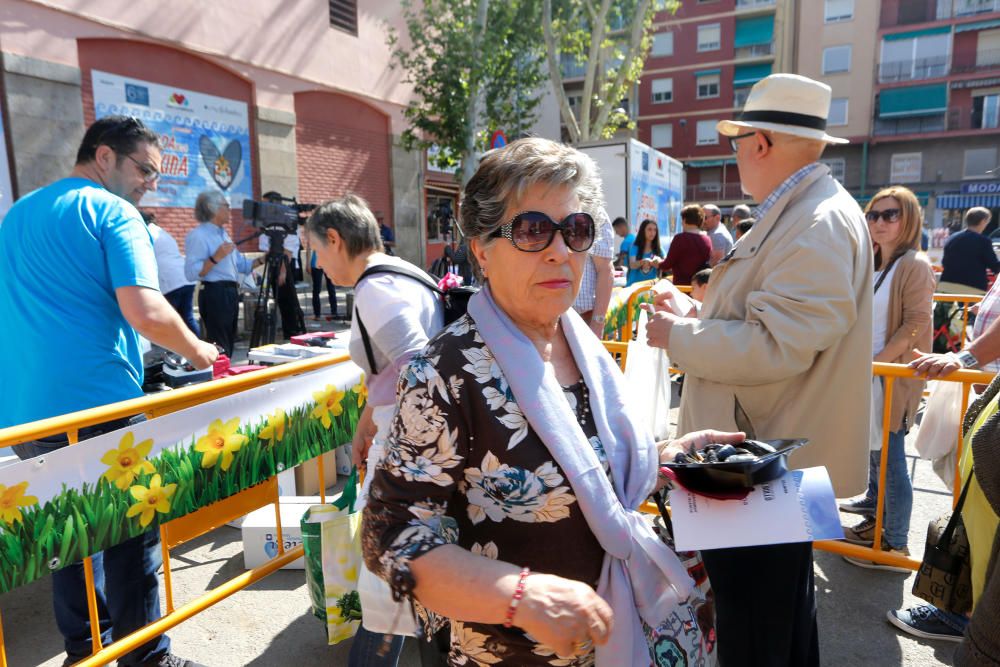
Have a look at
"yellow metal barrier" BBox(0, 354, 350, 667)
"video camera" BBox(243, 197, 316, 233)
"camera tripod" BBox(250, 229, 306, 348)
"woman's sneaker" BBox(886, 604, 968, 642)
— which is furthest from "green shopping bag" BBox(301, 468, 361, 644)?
"camera tripod" BBox(250, 229, 306, 348)

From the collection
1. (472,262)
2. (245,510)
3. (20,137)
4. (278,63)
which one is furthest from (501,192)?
(278,63)

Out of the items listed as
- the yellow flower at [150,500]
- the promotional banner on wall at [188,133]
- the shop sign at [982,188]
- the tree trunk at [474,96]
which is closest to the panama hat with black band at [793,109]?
the yellow flower at [150,500]

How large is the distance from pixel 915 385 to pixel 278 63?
44.2ft

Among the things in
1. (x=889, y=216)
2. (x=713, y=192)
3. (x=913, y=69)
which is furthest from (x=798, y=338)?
(x=913, y=69)

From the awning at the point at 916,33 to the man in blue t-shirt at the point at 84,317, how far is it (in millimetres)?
50106

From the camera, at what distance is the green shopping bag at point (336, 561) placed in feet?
7.93

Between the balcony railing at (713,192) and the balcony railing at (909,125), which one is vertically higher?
the balcony railing at (909,125)

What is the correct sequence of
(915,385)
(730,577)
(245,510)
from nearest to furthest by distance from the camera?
(730,577) → (245,510) → (915,385)

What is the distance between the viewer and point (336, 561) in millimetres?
2438

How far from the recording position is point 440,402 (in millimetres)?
1251

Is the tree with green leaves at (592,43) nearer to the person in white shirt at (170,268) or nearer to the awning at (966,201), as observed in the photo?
the person in white shirt at (170,268)

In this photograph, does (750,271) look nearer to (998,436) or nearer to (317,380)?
(998,436)

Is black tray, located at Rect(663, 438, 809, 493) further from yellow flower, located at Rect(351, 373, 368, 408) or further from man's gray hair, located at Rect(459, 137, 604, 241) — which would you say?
yellow flower, located at Rect(351, 373, 368, 408)

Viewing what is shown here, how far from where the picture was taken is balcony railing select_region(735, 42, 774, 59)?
42.7 metres
